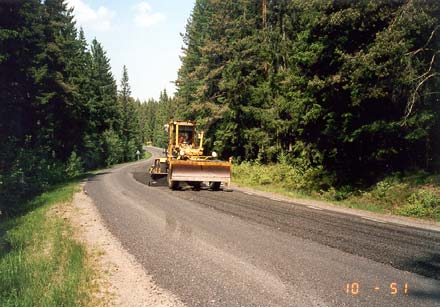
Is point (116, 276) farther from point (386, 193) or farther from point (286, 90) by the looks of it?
point (286, 90)

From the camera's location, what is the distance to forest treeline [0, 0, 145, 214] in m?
20.2

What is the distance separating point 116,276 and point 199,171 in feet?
39.7

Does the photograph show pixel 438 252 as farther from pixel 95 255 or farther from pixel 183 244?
pixel 95 255

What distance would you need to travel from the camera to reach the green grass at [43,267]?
5139 millimetres

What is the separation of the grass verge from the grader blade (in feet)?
9.56

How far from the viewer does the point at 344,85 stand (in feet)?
53.0

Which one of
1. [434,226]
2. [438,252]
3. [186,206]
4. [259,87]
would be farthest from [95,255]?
[259,87]

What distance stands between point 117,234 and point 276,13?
80.0 ft

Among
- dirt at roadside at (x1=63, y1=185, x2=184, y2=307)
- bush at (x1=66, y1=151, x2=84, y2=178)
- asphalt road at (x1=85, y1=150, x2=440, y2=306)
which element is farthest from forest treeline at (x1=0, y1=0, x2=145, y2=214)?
asphalt road at (x1=85, y1=150, x2=440, y2=306)

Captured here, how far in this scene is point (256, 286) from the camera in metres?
5.48

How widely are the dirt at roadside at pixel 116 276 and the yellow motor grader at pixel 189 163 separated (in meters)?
8.02

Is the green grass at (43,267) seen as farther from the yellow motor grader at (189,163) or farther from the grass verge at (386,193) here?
the grass verge at (386,193)

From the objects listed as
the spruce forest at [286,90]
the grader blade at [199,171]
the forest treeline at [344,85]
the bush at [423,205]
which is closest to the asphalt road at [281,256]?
the bush at [423,205]

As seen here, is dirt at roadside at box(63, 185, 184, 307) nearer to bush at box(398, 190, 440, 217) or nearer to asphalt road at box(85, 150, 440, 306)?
asphalt road at box(85, 150, 440, 306)
